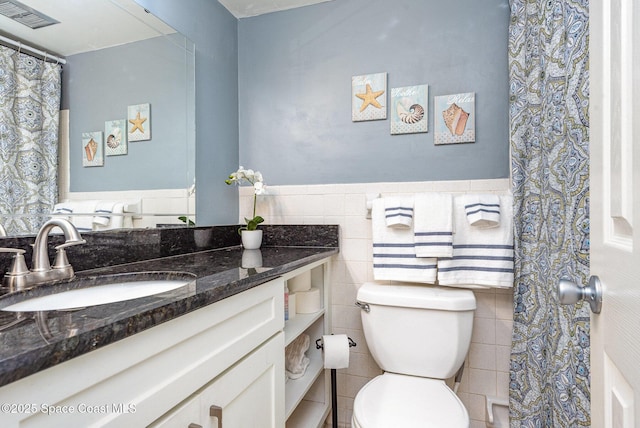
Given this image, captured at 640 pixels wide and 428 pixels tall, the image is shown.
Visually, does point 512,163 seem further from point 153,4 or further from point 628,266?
point 153,4

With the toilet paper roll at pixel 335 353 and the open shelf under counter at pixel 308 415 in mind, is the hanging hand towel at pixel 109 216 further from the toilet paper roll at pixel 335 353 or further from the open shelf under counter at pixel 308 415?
the open shelf under counter at pixel 308 415

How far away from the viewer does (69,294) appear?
90 cm

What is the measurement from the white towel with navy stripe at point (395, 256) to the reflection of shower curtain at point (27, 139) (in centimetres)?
122

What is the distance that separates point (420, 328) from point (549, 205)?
0.68m

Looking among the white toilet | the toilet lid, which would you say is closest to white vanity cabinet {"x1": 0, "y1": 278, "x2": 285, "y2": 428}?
the toilet lid

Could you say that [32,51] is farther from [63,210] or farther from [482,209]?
[482,209]

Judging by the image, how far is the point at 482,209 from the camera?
1.43 metres

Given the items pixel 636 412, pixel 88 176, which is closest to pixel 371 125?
pixel 88 176

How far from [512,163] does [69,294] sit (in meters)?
1.61

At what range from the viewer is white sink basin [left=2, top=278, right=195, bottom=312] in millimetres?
821

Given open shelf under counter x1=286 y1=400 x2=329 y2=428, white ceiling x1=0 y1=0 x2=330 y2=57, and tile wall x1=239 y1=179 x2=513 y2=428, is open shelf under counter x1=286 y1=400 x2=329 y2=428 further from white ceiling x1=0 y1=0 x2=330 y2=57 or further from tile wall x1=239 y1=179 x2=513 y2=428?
white ceiling x1=0 y1=0 x2=330 y2=57

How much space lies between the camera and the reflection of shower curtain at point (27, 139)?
958 millimetres

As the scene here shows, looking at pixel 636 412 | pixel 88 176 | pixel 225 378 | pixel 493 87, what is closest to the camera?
pixel 636 412

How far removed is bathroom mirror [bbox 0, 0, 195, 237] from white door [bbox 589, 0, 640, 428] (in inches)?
54.3
